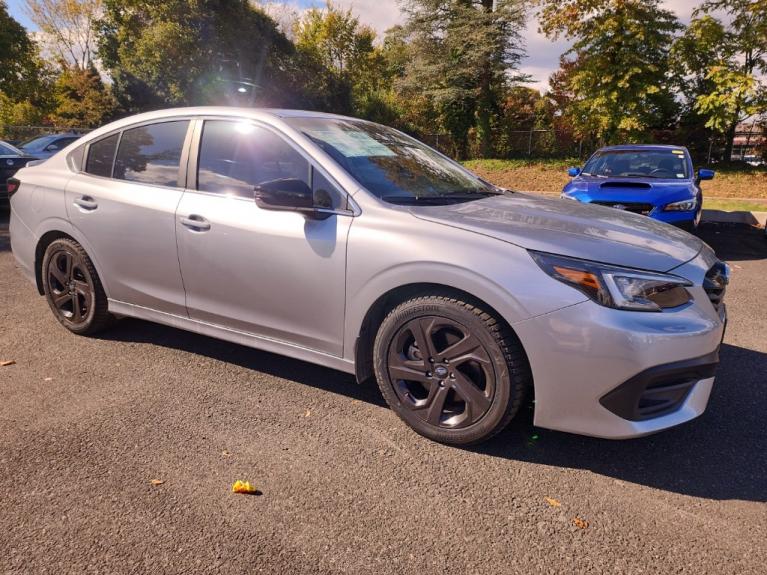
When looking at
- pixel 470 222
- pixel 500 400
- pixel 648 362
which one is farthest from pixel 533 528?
pixel 470 222

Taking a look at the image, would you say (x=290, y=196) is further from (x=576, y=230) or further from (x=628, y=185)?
(x=628, y=185)

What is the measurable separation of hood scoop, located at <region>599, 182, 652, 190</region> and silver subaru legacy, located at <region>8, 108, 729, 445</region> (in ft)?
13.1

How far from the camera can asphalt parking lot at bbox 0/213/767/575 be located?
203 cm

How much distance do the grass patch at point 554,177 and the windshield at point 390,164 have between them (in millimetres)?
13061

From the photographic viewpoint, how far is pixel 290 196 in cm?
288

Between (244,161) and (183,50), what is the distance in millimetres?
29373

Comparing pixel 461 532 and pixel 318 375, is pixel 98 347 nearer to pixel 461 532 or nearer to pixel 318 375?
pixel 318 375

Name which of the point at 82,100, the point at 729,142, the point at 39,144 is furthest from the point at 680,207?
the point at 82,100

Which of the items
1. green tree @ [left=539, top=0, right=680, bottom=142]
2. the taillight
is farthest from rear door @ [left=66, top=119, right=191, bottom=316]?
green tree @ [left=539, top=0, right=680, bottom=142]

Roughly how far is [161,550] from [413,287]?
60.7 inches

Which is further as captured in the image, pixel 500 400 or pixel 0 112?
pixel 0 112

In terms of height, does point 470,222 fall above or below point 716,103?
below

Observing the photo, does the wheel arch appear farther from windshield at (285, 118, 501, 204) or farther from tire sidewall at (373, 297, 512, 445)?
tire sidewall at (373, 297, 512, 445)

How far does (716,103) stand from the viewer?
14891mm
